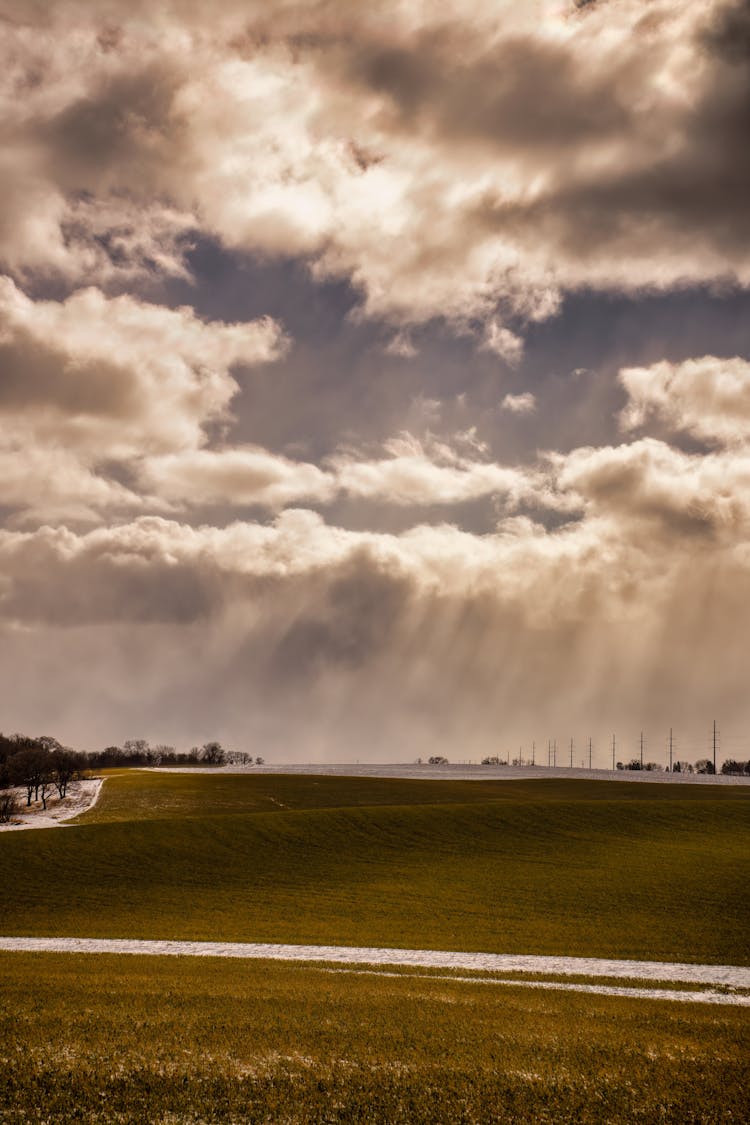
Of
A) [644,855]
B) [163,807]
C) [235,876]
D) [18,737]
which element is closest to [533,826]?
[644,855]

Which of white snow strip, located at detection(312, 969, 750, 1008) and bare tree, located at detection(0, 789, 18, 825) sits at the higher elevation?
white snow strip, located at detection(312, 969, 750, 1008)

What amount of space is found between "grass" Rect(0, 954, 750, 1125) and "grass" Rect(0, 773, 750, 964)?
605 inches

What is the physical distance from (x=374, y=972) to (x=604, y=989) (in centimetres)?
776

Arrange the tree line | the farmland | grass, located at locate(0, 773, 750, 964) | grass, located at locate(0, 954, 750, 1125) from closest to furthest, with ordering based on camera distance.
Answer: grass, located at locate(0, 954, 750, 1125) < the farmland < grass, located at locate(0, 773, 750, 964) < the tree line

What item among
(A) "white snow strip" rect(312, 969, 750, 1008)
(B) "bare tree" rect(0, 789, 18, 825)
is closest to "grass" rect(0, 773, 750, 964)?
(A) "white snow strip" rect(312, 969, 750, 1008)

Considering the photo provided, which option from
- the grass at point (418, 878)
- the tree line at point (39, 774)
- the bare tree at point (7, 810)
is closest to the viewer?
the grass at point (418, 878)

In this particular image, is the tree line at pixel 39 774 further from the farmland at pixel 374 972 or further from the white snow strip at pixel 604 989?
the white snow strip at pixel 604 989

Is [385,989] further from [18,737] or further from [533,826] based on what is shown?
[18,737]

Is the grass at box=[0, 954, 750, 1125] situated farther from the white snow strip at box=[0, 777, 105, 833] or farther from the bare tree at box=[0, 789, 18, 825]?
the bare tree at box=[0, 789, 18, 825]

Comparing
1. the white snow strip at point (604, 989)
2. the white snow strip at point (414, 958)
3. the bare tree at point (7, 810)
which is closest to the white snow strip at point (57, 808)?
the bare tree at point (7, 810)

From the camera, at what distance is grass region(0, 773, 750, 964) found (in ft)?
115

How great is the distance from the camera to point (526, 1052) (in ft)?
50.2

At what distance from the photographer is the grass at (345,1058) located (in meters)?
12.6

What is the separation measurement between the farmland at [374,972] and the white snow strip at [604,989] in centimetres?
61
